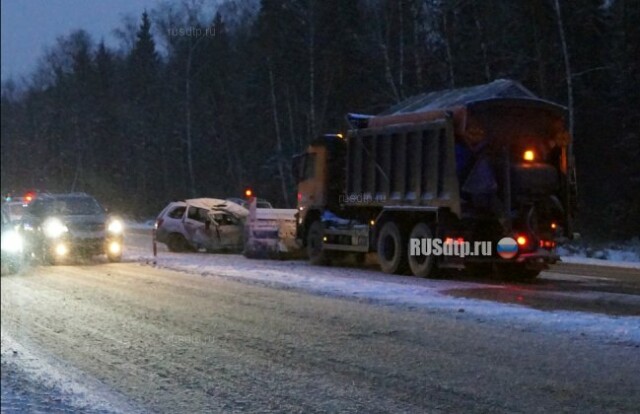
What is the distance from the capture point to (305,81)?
3553 centimetres

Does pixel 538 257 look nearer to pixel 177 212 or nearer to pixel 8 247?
pixel 8 247

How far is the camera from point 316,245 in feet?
71.3

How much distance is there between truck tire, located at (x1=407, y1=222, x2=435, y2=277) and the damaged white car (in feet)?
22.7

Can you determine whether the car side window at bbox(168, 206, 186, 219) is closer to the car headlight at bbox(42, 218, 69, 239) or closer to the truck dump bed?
the car headlight at bbox(42, 218, 69, 239)

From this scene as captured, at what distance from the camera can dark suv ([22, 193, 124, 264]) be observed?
1970 cm

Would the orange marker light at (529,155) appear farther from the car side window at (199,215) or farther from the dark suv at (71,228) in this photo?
the car side window at (199,215)

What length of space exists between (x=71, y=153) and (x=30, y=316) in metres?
12.1

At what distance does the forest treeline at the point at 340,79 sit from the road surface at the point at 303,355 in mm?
13009

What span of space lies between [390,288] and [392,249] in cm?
361

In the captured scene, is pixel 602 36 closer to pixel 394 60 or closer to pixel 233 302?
pixel 394 60

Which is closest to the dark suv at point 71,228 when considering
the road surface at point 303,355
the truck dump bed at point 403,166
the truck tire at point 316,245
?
the truck tire at point 316,245

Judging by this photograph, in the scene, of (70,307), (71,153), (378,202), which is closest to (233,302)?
(70,307)

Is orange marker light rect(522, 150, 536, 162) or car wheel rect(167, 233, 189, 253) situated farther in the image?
car wheel rect(167, 233, 189, 253)

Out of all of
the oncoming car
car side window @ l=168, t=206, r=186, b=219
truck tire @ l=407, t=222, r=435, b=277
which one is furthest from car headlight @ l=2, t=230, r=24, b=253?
car side window @ l=168, t=206, r=186, b=219
